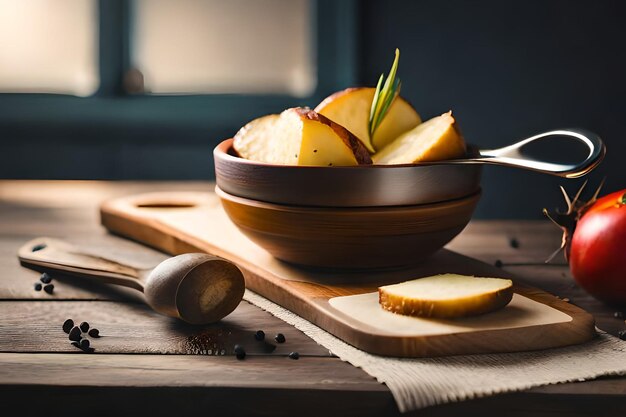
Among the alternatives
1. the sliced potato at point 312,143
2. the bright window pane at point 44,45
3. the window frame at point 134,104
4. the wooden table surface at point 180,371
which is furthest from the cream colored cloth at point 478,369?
the bright window pane at point 44,45

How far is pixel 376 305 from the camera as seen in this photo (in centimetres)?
96

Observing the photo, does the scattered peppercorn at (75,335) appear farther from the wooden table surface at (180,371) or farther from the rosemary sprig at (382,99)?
the rosemary sprig at (382,99)

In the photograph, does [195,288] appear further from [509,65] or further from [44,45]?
[44,45]

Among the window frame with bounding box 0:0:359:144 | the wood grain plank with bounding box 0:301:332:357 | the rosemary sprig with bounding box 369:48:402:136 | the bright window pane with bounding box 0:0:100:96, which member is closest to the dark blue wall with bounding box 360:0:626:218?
the window frame with bounding box 0:0:359:144

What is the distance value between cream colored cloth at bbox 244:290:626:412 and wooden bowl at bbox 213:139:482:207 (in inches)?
7.8

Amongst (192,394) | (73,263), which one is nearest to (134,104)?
(73,263)

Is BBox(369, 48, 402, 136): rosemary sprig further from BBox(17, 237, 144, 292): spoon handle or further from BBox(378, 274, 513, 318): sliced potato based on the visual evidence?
BBox(17, 237, 144, 292): spoon handle

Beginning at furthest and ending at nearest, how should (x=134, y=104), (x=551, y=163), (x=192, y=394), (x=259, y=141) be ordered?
(x=134, y=104) < (x=259, y=141) < (x=551, y=163) < (x=192, y=394)

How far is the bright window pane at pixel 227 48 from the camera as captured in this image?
285cm

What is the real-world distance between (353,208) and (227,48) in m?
1.98

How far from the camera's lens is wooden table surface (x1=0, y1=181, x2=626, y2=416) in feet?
2.51

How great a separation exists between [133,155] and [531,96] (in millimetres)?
1384

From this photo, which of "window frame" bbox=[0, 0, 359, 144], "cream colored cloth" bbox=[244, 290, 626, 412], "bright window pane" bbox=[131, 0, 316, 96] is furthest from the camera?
"bright window pane" bbox=[131, 0, 316, 96]

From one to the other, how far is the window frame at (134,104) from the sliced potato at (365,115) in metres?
1.56
